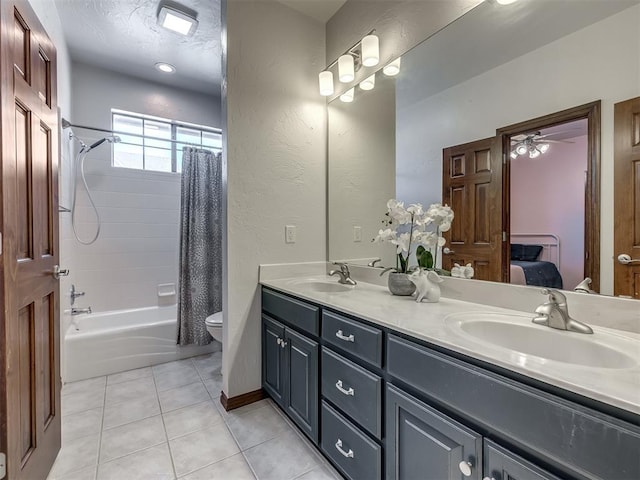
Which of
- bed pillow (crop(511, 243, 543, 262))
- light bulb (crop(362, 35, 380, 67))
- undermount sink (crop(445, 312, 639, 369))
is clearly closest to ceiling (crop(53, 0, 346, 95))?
light bulb (crop(362, 35, 380, 67))

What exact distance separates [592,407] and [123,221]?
3471 mm

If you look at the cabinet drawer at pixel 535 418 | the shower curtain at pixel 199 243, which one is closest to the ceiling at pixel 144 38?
the shower curtain at pixel 199 243

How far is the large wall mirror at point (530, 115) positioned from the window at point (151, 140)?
238 centimetres

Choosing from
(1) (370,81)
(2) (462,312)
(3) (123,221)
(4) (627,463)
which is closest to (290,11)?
(1) (370,81)

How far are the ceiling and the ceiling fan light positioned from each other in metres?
1.62

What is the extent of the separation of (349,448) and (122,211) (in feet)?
9.59

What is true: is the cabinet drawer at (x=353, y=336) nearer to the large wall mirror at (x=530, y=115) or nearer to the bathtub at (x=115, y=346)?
the large wall mirror at (x=530, y=115)

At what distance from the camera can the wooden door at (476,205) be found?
130cm

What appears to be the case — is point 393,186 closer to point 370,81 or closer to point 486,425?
point 370,81

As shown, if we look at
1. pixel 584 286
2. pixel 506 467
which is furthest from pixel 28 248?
pixel 584 286

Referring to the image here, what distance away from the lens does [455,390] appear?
0.83 metres

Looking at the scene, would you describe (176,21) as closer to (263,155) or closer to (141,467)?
(263,155)

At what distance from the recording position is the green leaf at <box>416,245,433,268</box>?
1482mm

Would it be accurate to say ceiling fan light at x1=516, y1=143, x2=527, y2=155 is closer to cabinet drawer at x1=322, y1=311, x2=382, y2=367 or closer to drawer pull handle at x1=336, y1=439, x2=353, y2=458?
cabinet drawer at x1=322, y1=311, x2=382, y2=367
